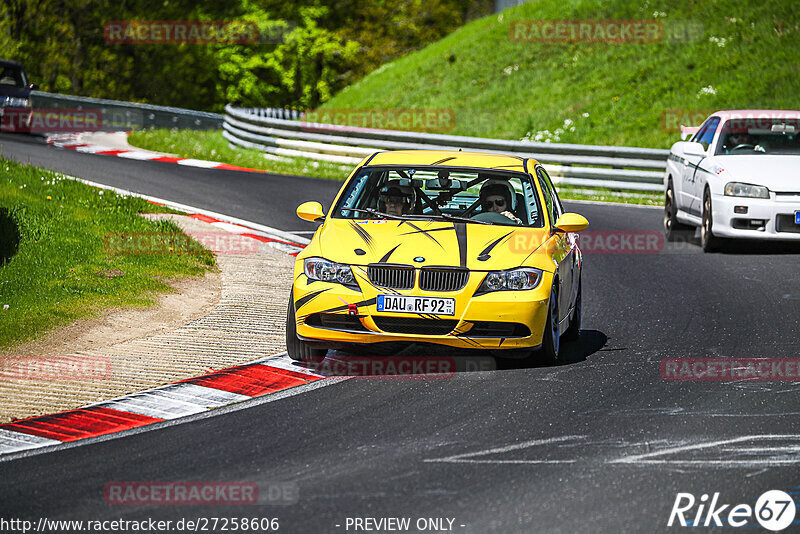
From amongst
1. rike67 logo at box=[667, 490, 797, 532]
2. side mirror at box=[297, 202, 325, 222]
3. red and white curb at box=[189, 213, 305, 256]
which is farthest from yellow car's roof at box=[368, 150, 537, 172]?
rike67 logo at box=[667, 490, 797, 532]

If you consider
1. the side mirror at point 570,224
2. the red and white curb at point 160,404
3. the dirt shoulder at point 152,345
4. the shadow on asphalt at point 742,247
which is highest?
the side mirror at point 570,224

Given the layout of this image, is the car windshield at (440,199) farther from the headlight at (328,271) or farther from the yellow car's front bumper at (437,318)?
the yellow car's front bumper at (437,318)

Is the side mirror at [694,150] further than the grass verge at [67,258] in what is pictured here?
Yes

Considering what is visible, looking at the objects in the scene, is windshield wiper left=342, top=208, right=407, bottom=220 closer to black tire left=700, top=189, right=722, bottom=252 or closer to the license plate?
the license plate

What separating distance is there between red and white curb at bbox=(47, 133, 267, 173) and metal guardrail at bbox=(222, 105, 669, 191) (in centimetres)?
Result: 210

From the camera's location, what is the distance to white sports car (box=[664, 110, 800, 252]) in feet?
46.6

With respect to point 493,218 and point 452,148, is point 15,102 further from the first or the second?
point 493,218

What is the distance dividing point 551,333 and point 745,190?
6.59 m

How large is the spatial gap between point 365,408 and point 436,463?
129cm

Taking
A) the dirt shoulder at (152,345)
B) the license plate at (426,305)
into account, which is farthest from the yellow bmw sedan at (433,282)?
Answer: the dirt shoulder at (152,345)

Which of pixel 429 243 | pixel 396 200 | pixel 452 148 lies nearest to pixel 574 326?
pixel 396 200

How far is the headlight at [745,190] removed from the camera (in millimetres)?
14266

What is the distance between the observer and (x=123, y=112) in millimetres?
34656

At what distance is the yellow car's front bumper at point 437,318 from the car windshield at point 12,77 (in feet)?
73.1
